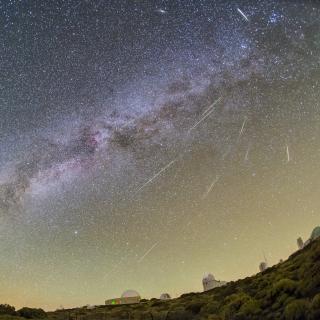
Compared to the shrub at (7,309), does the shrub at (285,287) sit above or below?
below

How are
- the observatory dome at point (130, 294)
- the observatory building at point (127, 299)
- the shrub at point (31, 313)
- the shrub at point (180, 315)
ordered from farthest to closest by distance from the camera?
1. the observatory dome at point (130, 294)
2. the observatory building at point (127, 299)
3. the shrub at point (180, 315)
4. the shrub at point (31, 313)

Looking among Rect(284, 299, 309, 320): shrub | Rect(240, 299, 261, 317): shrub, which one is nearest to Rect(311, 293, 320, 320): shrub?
Rect(284, 299, 309, 320): shrub

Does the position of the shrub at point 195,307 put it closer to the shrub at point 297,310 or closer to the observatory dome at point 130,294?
the shrub at point 297,310

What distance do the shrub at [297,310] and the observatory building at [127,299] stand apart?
51.6 m

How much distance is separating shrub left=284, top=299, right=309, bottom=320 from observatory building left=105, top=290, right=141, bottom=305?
5160 cm

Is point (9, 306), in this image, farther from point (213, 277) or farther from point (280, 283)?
point (213, 277)

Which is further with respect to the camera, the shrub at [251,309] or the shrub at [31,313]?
the shrub at [31,313]

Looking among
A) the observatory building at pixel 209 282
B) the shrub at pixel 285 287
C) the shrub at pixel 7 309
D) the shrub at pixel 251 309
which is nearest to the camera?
the shrub at pixel 285 287

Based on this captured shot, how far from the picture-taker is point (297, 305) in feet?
56.4

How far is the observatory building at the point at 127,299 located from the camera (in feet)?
215

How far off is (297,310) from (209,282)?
58.8 metres

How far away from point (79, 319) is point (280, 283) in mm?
19970

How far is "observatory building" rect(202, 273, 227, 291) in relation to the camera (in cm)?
7175

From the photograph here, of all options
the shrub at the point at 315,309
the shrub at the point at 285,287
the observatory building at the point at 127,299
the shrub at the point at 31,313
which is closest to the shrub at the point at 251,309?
the shrub at the point at 285,287
